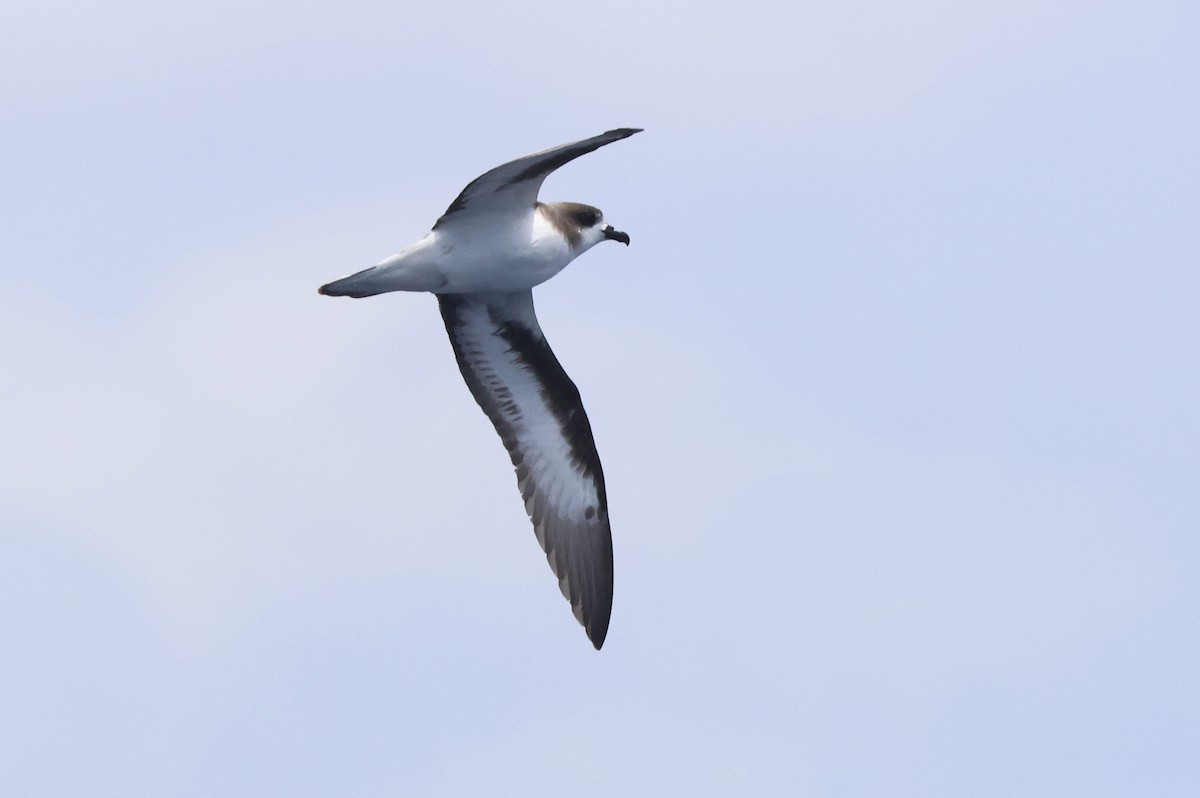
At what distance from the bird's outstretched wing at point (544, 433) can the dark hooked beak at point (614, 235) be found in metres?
0.90

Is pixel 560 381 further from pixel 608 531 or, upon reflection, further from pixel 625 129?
pixel 625 129

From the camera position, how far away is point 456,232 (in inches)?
578

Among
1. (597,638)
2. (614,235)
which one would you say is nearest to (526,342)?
(614,235)

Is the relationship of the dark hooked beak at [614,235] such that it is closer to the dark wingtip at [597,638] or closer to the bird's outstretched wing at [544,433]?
the bird's outstretched wing at [544,433]

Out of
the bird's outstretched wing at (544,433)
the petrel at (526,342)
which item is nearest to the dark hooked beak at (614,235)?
the petrel at (526,342)

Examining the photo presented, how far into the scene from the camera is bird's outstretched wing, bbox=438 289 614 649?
53.2 feet

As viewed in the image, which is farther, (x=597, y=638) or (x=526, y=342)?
(x=597, y=638)

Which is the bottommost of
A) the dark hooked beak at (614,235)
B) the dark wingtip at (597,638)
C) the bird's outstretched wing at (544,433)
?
the dark wingtip at (597,638)

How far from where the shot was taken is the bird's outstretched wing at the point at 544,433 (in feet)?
53.2

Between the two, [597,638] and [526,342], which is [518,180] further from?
[597,638]

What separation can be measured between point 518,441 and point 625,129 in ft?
14.9

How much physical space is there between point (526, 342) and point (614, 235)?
1.25m

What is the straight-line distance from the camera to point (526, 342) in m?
16.3

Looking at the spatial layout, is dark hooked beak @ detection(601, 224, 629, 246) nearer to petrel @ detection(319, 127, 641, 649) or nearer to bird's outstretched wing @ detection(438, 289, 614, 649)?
petrel @ detection(319, 127, 641, 649)
